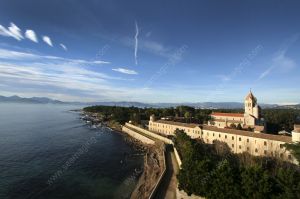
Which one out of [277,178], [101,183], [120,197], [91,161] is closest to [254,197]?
[277,178]

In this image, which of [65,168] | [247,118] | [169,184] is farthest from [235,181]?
[247,118]

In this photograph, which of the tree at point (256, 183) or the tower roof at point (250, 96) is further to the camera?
the tower roof at point (250, 96)

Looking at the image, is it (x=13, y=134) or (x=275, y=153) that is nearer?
(x=275, y=153)

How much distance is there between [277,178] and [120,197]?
18.7 metres

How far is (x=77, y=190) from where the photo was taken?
30641 mm

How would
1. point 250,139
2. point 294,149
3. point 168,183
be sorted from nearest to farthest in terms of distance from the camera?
point 168,183 → point 294,149 → point 250,139

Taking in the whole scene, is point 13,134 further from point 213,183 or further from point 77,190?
point 213,183

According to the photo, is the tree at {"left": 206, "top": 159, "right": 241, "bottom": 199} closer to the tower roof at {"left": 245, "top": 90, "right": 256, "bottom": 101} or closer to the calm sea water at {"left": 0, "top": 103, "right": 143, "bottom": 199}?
the calm sea water at {"left": 0, "top": 103, "right": 143, "bottom": 199}

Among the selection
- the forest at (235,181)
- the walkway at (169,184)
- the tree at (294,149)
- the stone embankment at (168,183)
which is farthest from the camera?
A: the tree at (294,149)

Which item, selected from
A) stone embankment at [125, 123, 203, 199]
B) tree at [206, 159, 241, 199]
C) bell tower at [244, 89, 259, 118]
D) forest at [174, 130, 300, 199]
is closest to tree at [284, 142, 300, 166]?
forest at [174, 130, 300, 199]

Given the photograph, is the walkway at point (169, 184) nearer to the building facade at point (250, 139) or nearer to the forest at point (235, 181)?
the forest at point (235, 181)

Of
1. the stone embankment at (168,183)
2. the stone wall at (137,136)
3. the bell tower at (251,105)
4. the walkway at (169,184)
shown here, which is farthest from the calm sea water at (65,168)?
the bell tower at (251,105)

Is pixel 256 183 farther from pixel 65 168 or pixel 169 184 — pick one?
pixel 65 168

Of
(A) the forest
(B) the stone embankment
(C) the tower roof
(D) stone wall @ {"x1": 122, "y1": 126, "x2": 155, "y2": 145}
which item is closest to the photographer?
(A) the forest
